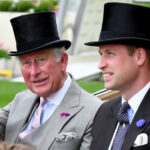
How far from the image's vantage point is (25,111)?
319cm

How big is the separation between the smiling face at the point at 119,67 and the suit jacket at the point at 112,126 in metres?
0.13

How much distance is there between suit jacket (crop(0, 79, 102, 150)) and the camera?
2.85m

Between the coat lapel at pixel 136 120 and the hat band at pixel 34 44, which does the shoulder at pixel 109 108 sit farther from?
the hat band at pixel 34 44

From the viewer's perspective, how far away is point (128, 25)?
2.31m

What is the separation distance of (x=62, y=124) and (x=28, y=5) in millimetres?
9367

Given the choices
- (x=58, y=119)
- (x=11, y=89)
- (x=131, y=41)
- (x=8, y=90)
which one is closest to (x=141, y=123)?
(x=131, y=41)

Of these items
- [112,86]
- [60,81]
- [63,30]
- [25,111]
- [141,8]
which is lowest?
[63,30]

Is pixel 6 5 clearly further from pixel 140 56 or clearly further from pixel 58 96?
pixel 140 56

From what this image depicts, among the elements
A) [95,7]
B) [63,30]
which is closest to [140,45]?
[63,30]

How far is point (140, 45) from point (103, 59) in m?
0.18

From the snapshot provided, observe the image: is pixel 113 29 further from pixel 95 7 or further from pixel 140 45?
pixel 95 7

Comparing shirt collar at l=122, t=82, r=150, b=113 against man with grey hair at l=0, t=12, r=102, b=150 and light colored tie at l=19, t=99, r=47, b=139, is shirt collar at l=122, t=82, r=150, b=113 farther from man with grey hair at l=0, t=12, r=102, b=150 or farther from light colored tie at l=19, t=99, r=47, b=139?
light colored tie at l=19, t=99, r=47, b=139

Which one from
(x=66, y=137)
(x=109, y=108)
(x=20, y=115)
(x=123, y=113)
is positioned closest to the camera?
(x=123, y=113)

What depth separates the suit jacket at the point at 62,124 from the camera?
285 cm
